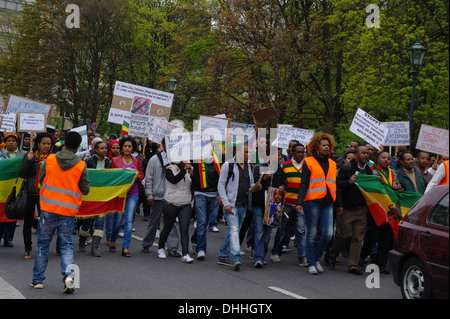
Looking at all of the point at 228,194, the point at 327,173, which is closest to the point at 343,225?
the point at 327,173

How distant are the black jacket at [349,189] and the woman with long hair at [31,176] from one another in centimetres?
444

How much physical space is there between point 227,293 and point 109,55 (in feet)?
113

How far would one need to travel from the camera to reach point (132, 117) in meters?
12.4

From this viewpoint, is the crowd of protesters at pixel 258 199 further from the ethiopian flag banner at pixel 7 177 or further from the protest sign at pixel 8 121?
the protest sign at pixel 8 121

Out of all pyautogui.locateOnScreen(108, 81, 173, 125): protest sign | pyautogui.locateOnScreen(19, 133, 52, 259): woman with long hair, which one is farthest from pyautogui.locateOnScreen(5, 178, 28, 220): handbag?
pyautogui.locateOnScreen(108, 81, 173, 125): protest sign

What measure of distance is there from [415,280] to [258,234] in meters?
2.98

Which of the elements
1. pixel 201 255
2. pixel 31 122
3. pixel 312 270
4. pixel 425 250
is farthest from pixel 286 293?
pixel 31 122

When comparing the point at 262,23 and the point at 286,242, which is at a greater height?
the point at 262,23

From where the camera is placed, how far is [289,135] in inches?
576

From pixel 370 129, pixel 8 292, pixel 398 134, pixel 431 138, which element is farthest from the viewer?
pixel 398 134

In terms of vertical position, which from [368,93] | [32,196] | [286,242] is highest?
[368,93]

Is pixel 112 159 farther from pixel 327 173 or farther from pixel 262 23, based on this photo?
pixel 262 23

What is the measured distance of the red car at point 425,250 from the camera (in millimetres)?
5914

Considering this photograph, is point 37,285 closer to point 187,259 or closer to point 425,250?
point 187,259
